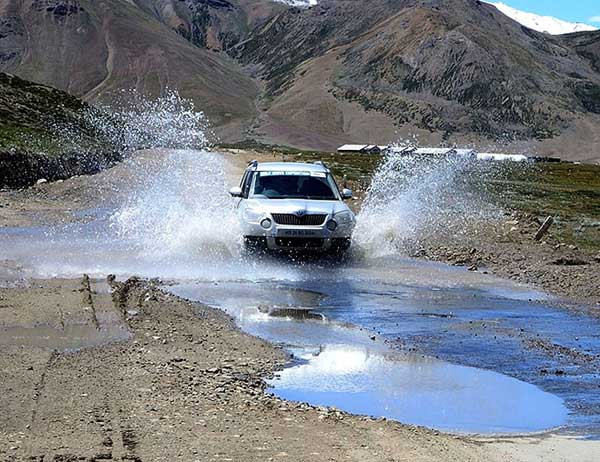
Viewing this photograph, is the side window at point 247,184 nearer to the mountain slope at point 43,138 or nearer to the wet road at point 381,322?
the wet road at point 381,322

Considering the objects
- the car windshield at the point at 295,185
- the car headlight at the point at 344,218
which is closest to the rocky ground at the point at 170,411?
the car headlight at the point at 344,218

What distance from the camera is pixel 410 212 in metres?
24.3

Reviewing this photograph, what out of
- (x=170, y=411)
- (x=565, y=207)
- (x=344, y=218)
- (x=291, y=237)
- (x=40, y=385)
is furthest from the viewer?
(x=565, y=207)

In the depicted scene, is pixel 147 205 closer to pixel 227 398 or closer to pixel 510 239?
pixel 510 239

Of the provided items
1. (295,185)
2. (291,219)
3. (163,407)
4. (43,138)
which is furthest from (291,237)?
(43,138)

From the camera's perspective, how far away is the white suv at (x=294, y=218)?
17750 mm

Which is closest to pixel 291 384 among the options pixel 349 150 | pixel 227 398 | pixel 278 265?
pixel 227 398

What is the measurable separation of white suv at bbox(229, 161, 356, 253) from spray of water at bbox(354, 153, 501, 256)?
70.9 inches

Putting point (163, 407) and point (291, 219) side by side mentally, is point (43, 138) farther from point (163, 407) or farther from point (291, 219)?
point (163, 407)

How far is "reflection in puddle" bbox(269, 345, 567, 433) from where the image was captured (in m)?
8.08

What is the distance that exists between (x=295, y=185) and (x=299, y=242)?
1.97m

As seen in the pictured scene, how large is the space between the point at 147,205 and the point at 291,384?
19774mm

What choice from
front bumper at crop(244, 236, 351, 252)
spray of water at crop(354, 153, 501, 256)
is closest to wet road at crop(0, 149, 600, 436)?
front bumper at crop(244, 236, 351, 252)

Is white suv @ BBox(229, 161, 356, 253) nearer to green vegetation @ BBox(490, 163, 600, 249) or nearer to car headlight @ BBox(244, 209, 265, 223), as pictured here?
car headlight @ BBox(244, 209, 265, 223)
